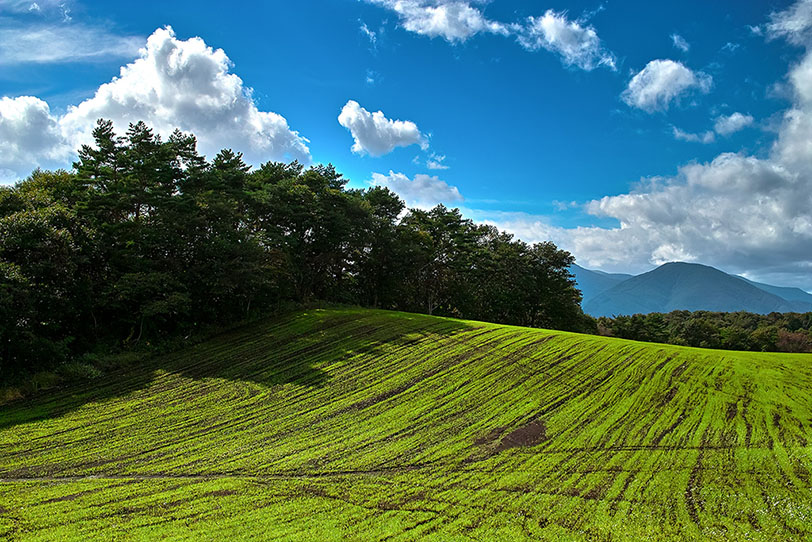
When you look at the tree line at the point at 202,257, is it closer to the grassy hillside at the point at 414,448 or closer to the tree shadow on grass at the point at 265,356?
the tree shadow on grass at the point at 265,356

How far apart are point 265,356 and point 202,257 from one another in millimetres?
9685

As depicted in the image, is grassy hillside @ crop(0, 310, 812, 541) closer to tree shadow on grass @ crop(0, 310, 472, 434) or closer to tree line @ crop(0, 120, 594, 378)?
tree shadow on grass @ crop(0, 310, 472, 434)

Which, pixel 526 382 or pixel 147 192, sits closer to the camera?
pixel 526 382

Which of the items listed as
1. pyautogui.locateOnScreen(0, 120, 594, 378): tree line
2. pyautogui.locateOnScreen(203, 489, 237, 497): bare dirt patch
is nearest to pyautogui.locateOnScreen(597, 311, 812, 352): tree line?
A: pyautogui.locateOnScreen(0, 120, 594, 378): tree line

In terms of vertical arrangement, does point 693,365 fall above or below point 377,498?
above

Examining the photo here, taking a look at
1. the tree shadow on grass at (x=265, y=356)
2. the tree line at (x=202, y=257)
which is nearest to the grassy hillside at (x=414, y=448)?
the tree shadow on grass at (x=265, y=356)

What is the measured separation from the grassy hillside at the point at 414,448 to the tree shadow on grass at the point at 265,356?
0.19 m

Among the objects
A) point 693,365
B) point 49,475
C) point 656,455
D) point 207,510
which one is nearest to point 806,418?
point 693,365

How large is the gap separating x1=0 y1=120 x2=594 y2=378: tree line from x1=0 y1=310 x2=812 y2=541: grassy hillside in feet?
15.0

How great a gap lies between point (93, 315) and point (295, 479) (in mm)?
20898

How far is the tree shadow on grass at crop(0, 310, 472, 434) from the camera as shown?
19922mm

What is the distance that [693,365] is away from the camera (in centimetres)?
2808

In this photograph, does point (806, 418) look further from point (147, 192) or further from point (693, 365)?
point (147, 192)

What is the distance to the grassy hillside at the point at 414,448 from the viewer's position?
38.0 ft
